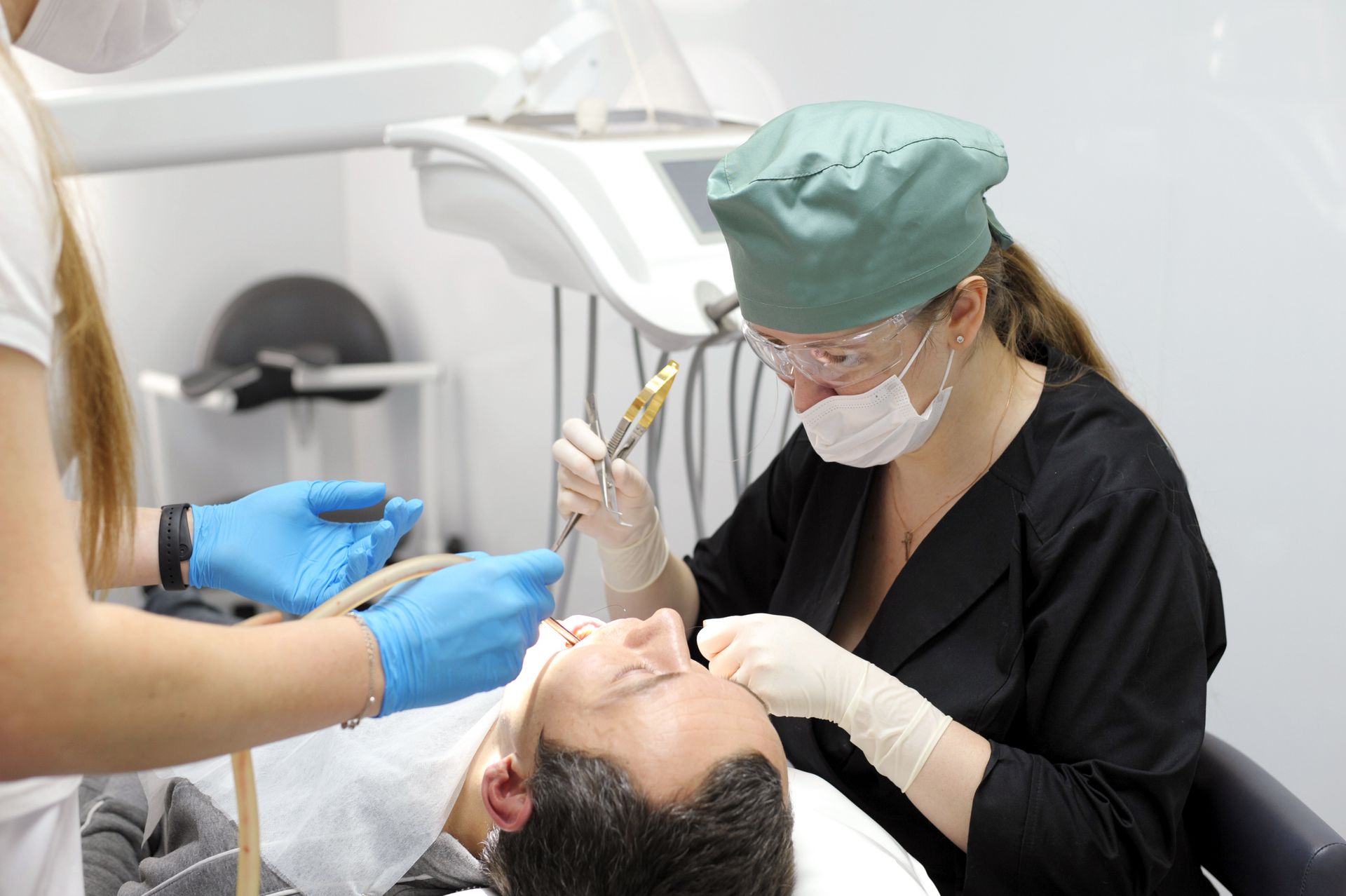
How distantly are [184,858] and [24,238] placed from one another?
32.6 inches

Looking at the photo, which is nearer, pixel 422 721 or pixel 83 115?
pixel 422 721

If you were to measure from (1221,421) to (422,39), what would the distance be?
2.55 metres

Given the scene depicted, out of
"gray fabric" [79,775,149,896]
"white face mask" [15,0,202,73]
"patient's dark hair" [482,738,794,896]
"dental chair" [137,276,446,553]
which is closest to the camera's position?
"white face mask" [15,0,202,73]

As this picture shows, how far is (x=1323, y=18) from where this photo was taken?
1746mm

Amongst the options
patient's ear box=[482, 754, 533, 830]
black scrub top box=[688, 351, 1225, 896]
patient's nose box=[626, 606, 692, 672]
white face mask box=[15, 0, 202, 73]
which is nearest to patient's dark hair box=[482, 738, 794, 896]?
patient's ear box=[482, 754, 533, 830]

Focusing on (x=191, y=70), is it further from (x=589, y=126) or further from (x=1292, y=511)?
(x=1292, y=511)

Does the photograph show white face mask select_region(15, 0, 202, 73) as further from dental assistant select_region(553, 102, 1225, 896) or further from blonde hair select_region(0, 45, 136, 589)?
dental assistant select_region(553, 102, 1225, 896)

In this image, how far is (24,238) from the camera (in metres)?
0.67

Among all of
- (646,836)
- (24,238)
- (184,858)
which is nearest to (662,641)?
(646,836)

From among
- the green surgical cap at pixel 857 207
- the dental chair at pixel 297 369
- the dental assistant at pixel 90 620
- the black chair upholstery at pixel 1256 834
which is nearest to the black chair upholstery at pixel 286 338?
the dental chair at pixel 297 369

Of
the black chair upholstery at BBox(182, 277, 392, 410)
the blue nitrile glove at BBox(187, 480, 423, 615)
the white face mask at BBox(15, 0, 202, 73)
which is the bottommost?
the black chair upholstery at BBox(182, 277, 392, 410)

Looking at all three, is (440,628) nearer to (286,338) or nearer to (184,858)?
(184,858)

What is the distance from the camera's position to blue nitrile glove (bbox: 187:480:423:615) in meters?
1.20

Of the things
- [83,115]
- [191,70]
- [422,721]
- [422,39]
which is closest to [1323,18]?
[422,721]
